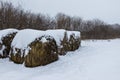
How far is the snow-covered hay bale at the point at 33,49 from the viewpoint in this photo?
729 centimetres

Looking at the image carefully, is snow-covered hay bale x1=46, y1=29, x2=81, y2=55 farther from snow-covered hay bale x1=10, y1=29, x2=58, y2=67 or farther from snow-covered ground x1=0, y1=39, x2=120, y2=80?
snow-covered ground x1=0, y1=39, x2=120, y2=80

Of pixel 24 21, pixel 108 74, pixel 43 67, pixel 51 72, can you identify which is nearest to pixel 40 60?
pixel 43 67

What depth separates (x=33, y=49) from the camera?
7.38 metres

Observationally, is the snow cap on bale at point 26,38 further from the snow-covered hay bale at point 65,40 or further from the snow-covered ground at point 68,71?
the snow-covered ground at point 68,71

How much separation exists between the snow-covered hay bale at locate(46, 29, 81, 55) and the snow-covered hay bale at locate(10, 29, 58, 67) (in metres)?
0.55

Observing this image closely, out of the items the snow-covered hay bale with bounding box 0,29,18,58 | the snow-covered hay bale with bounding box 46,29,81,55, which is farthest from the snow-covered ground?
the snow-covered hay bale with bounding box 46,29,81,55

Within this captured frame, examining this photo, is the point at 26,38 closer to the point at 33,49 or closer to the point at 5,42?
the point at 33,49

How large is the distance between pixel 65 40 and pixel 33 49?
2.33m

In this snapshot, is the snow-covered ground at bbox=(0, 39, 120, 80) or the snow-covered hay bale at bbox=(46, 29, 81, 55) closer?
the snow-covered ground at bbox=(0, 39, 120, 80)

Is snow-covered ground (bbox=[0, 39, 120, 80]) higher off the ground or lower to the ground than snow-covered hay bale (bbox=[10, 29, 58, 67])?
lower

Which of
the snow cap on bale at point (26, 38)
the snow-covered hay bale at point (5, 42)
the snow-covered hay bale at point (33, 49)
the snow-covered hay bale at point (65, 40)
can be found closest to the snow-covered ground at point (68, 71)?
the snow-covered hay bale at point (33, 49)

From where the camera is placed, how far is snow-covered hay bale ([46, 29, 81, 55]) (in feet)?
28.7

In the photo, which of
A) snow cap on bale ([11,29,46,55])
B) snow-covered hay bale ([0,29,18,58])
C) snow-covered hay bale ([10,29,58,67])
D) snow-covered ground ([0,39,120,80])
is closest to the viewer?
snow-covered ground ([0,39,120,80])

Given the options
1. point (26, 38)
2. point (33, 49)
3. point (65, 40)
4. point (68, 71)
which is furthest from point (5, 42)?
point (68, 71)
